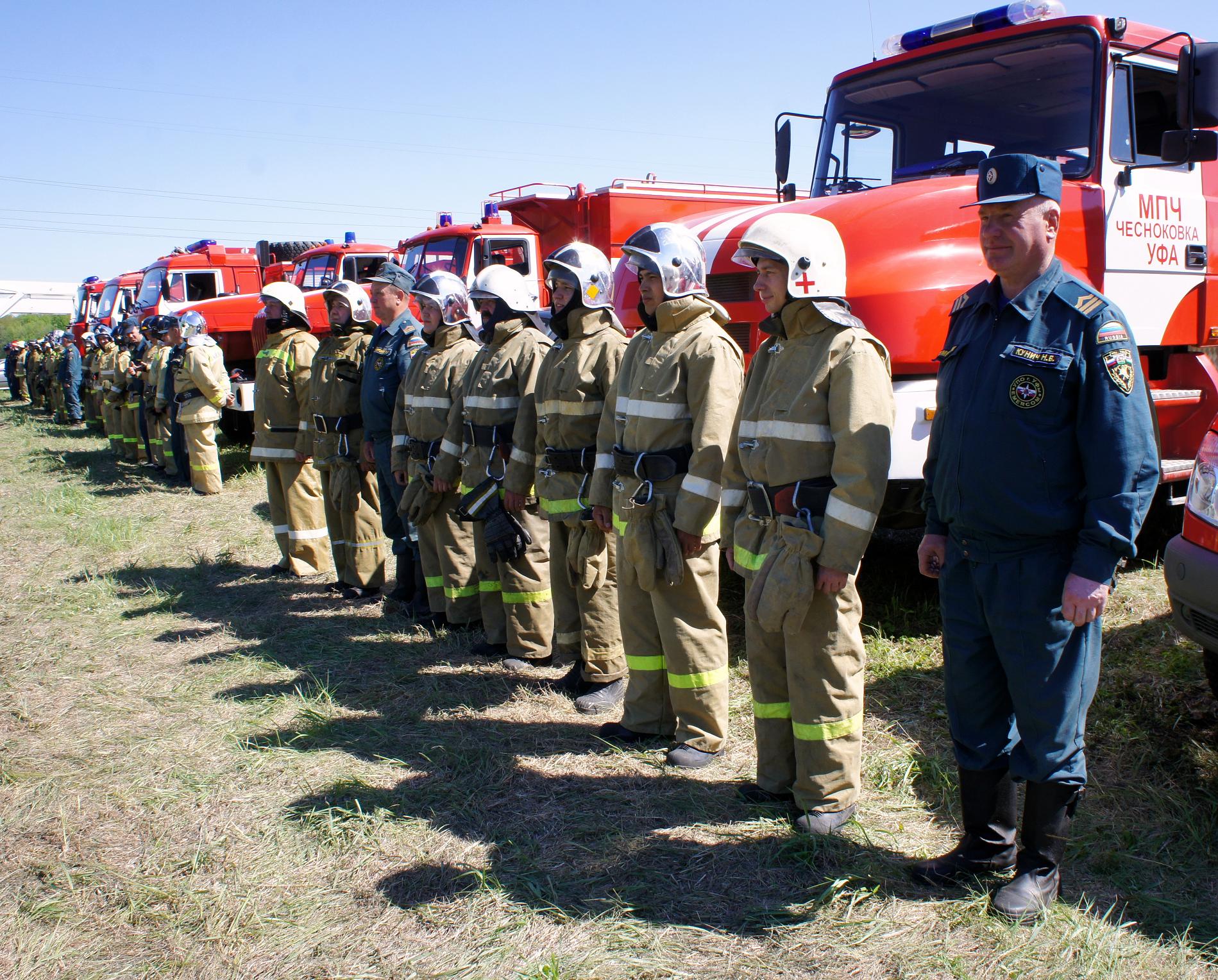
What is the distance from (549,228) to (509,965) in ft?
35.8

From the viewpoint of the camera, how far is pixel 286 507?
7895mm

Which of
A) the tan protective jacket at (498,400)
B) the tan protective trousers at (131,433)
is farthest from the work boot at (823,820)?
the tan protective trousers at (131,433)

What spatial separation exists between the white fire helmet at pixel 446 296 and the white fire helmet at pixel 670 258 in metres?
2.24

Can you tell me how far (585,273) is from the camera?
4602mm

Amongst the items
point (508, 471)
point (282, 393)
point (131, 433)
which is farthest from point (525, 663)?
point (131, 433)

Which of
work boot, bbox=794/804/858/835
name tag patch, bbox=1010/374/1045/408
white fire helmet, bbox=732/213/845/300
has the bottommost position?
work boot, bbox=794/804/858/835

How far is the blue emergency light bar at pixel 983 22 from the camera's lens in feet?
17.1

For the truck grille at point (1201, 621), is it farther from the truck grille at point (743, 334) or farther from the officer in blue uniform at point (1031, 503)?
the truck grille at point (743, 334)

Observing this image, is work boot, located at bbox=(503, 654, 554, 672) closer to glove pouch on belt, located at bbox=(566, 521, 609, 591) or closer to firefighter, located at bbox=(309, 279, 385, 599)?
glove pouch on belt, located at bbox=(566, 521, 609, 591)

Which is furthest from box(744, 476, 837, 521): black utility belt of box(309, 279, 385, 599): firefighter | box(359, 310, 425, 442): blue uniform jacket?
box(309, 279, 385, 599): firefighter

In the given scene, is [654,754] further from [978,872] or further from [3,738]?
[3,738]

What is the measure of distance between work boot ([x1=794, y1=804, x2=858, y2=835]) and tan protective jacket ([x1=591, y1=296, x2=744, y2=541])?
1.10m

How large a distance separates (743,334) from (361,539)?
10.9 feet

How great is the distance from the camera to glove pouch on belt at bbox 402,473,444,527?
19.4 ft
